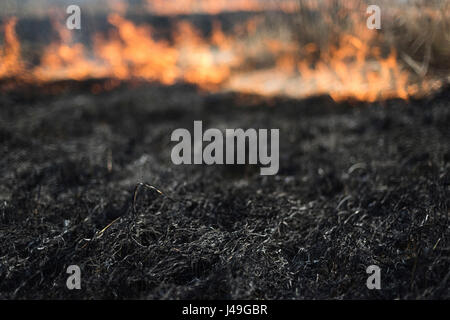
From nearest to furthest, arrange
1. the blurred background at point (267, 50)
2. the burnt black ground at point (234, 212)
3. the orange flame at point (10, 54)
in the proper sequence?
1. the burnt black ground at point (234, 212)
2. the blurred background at point (267, 50)
3. the orange flame at point (10, 54)

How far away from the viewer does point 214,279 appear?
1.92 m

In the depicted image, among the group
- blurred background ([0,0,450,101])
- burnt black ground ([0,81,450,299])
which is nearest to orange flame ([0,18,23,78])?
blurred background ([0,0,450,101])

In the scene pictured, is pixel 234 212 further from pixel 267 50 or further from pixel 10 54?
pixel 10 54

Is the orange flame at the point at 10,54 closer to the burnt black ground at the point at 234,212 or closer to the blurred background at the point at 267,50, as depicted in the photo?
the blurred background at the point at 267,50

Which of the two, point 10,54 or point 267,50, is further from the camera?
point 267,50

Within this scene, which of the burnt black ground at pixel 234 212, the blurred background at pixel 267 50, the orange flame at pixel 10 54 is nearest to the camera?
the burnt black ground at pixel 234 212

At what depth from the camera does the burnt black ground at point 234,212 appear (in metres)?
1.93

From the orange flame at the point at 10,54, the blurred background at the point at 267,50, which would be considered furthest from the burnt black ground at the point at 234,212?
the orange flame at the point at 10,54

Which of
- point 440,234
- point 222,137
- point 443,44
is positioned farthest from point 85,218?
point 443,44

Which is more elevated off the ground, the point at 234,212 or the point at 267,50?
the point at 267,50

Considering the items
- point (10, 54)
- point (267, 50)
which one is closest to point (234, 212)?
point (267, 50)

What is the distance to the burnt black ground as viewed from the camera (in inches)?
75.9

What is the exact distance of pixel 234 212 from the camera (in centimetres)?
255

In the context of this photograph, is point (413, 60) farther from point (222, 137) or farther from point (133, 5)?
point (133, 5)
